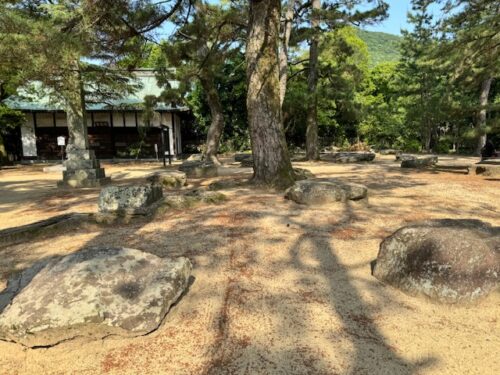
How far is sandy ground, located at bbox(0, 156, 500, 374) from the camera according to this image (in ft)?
6.64

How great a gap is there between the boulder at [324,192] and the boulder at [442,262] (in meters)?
2.42

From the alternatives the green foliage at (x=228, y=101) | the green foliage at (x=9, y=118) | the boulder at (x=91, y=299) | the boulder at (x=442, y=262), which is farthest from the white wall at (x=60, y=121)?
the boulder at (x=442, y=262)

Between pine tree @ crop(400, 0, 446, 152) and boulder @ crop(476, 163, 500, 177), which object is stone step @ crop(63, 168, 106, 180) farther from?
pine tree @ crop(400, 0, 446, 152)

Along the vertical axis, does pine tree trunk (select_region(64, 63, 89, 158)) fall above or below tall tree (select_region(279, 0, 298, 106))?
below

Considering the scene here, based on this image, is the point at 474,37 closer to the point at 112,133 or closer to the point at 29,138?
the point at 112,133

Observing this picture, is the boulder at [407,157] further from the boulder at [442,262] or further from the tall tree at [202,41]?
the boulder at [442,262]

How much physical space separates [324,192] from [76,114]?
8.67m

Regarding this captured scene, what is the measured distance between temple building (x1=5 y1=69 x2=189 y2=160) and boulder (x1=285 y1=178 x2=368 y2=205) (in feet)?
51.6

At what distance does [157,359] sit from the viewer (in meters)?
2.06

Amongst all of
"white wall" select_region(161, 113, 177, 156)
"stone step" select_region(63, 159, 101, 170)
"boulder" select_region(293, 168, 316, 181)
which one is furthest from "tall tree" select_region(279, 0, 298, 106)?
"white wall" select_region(161, 113, 177, 156)

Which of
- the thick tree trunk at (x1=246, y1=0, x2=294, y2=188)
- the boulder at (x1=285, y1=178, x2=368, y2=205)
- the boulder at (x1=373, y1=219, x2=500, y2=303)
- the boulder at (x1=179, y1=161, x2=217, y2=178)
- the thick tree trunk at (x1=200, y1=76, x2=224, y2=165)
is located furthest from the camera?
the thick tree trunk at (x1=200, y1=76, x2=224, y2=165)

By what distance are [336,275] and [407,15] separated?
32.1 meters

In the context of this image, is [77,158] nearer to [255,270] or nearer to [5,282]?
[5,282]

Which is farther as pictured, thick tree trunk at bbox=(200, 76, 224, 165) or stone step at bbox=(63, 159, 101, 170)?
thick tree trunk at bbox=(200, 76, 224, 165)
